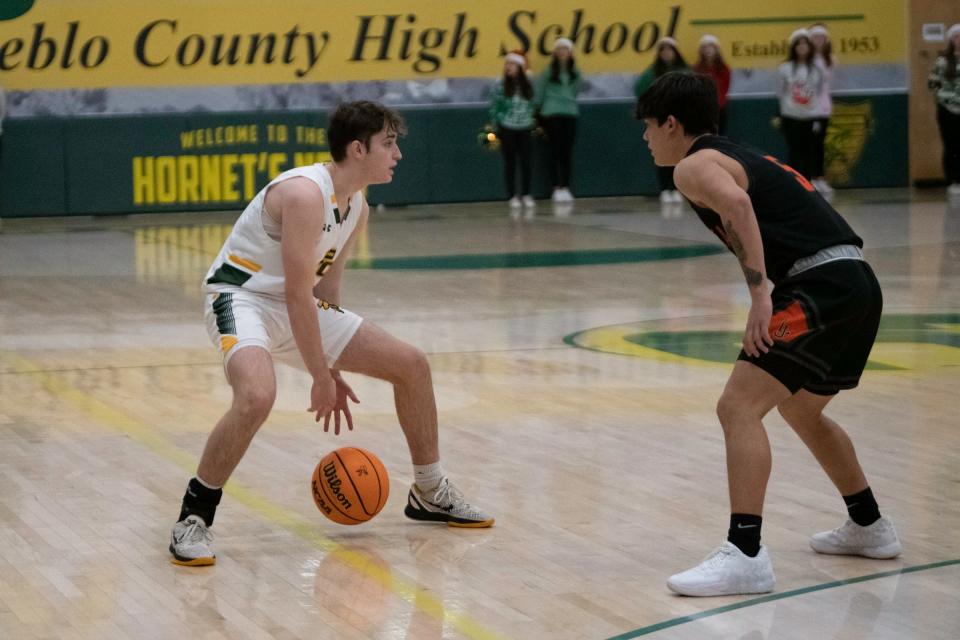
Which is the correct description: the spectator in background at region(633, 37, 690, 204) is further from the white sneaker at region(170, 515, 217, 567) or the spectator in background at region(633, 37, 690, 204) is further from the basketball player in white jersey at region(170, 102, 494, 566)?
the white sneaker at region(170, 515, 217, 567)

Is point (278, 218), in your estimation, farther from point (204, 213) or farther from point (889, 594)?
point (204, 213)

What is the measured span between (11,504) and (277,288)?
151 centimetres

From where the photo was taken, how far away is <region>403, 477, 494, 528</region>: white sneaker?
625 centimetres

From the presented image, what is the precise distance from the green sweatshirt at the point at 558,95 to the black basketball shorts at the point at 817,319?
663 inches

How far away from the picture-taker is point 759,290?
5211mm

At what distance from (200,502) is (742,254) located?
2.11 meters

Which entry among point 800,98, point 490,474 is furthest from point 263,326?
point 800,98

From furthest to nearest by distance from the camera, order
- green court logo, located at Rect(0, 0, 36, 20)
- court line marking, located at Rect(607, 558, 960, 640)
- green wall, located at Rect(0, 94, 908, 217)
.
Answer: green wall, located at Rect(0, 94, 908, 217) → green court logo, located at Rect(0, 0, 36, 20) → court line marking, located at Rect(607, 558, 960, 640)

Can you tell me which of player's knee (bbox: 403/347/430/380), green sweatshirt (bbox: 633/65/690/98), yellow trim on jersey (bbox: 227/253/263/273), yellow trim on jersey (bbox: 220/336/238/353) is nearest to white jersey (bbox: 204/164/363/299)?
yellow trim on jersey (bbox: 227/253/263/273)

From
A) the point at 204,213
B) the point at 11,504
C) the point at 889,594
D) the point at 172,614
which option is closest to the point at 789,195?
the point at 889,594

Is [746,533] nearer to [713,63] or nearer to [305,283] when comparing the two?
[305,283]

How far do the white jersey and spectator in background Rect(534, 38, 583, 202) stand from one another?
52.5ft

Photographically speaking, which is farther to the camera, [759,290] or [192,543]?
[192,543]

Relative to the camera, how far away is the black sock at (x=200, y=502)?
231 inches
